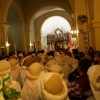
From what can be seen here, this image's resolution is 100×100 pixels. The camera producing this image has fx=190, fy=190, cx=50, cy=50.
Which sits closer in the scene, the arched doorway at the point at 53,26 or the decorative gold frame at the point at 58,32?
the decorative gold frame at the point at 58,32

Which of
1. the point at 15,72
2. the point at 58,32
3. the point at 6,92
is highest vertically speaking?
the point at 58,32

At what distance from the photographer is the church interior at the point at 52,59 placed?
7.89 feet

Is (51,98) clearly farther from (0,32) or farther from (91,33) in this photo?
(0,32)

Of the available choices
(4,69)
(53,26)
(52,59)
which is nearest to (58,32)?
(53,26)

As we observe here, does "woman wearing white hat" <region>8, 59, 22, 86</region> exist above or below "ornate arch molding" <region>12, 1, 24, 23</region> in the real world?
below

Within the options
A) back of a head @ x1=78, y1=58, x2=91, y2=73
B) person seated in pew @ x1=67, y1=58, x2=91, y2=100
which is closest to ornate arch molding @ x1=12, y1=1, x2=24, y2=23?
back of a head @ x1=78, y1=58, x2=91, y2=73

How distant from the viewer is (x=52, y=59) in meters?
6.57

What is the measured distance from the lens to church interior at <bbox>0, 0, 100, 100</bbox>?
240 cm

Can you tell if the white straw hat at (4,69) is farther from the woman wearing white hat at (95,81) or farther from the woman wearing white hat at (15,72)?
the woman wearing white hat at (95,81)

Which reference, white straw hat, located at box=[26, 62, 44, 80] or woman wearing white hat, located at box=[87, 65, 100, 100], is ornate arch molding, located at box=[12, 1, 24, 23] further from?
woman wearing white hat, located at box=[87, 65, 100, 100]

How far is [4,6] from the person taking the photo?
15250 millimetres

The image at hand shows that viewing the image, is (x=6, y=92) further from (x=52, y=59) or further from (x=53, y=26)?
(x=53, y=26)

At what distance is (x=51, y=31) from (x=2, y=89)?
1117 inches

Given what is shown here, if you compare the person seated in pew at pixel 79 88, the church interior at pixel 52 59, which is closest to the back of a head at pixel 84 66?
the church interior at pixel 52 59
